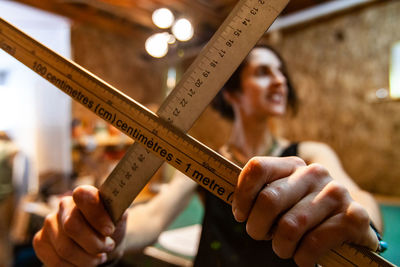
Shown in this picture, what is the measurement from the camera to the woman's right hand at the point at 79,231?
39cm

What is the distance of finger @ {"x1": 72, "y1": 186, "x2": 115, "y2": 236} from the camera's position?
1.26 feet

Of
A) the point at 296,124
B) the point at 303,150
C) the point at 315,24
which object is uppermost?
the point at 315,24

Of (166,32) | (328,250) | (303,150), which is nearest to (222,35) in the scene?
(328,250)

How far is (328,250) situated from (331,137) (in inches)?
113

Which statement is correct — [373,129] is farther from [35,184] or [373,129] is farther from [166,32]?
[35,184]

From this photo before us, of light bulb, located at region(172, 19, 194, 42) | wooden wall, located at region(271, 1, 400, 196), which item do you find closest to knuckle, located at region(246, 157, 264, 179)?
light bulb, located at region(172, 19, 194, 42)

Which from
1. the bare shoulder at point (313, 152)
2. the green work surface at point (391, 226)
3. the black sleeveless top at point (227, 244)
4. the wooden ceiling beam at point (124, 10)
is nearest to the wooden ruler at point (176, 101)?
the black sleeveless top at point (227, 244)

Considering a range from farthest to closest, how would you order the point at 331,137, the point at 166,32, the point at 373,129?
the point at 331,137 < the point at 373,129 < the point at 166,32

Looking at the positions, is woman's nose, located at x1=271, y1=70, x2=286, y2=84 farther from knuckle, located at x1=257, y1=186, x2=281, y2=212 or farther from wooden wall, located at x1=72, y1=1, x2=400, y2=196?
wooden wall, located at x1=72, y1=1, x2=400, y2=196

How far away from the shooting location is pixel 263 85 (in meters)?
0.89

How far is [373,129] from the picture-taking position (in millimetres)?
2484

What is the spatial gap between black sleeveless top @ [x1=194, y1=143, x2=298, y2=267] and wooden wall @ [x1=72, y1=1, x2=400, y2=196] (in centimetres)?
119

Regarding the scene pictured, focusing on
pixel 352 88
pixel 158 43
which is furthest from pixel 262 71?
pixel 352 88

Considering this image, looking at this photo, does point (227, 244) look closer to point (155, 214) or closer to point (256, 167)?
point (155, 214)
